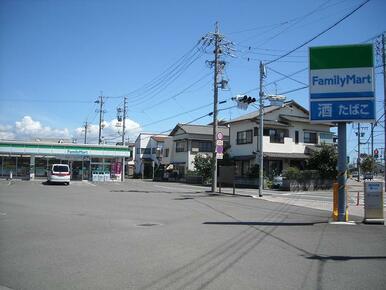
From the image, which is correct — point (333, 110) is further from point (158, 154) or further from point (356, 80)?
point (158, 154)

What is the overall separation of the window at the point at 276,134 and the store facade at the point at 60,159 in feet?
57.1

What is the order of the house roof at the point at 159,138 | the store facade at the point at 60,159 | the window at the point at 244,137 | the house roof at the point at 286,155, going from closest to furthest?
1. the house roof at the point at 286,155
2. the store facade at the point at 60,159
3. the window at the point at 244,137
4. the house roof at the point at 159,138

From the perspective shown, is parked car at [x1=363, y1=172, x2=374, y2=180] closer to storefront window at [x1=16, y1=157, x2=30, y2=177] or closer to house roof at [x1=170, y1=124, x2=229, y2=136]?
house roof at [x1=170, y1=124, x2=229, y2=136]

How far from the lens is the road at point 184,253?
7164 mm

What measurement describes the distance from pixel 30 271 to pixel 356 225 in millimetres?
11579

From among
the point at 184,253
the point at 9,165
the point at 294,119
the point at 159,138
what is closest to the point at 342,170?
the point at 184,253

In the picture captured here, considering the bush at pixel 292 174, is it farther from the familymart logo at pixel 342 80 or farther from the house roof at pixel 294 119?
the familymart logo at pixel 342 80

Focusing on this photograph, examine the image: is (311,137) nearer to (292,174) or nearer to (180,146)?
(292,174)

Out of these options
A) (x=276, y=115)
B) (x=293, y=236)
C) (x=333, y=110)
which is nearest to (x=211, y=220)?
(x=293, y=236)

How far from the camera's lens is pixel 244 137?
50.3 m

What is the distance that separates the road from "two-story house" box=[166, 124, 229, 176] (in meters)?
44.6

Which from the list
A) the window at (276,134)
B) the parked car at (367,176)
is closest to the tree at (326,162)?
the window at (276,134)

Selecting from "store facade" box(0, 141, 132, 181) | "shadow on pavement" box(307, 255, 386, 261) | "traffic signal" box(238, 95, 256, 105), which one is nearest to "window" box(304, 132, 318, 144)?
"traffic signal" box(238, 95, 256, 105)

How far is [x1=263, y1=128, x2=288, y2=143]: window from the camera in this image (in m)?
47.6
